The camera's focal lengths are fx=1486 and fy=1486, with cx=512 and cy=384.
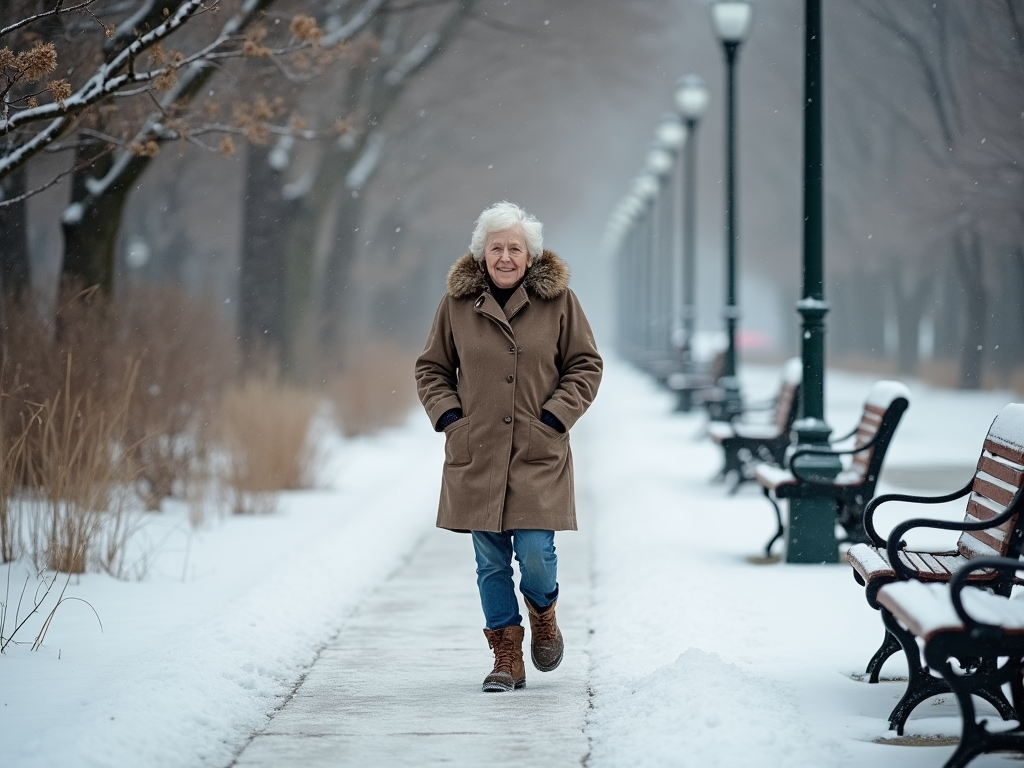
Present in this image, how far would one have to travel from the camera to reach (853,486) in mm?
9188

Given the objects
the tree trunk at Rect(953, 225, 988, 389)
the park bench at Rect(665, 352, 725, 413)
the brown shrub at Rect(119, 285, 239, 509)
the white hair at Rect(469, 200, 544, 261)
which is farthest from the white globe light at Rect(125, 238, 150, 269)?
the white hair at Rect(469, 200, 544, 261)

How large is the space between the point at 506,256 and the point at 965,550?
7.45ft

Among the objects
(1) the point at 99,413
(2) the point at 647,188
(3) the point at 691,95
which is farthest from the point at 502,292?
(2) the point at 647,188

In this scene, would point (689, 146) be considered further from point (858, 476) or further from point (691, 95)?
point (858, 476)

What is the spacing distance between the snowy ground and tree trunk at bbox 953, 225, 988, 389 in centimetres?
1860

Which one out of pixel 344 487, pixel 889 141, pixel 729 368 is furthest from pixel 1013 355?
pixel 344 487

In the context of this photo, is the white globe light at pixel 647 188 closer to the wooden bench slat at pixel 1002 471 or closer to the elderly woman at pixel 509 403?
the wooden bench slat at pixel 1002 471

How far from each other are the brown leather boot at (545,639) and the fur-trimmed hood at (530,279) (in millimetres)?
1308

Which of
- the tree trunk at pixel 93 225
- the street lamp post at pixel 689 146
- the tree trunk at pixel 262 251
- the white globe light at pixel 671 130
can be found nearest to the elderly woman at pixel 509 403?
the tree trunk at pixel 93 225

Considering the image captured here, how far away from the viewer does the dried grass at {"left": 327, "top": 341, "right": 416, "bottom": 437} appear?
19656 mm

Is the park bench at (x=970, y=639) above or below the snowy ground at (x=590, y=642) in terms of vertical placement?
above

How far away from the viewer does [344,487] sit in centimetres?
1433

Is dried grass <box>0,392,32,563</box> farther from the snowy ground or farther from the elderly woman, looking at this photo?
the elderly woman

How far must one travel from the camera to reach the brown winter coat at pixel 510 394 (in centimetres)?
592
